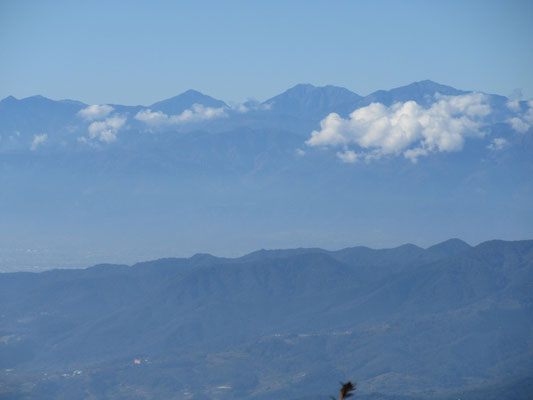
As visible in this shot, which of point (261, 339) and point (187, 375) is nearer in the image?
point (187, 375)

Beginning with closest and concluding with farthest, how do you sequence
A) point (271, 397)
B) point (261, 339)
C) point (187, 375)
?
point (271, 397) < point (187, 375) < point (261, 339)

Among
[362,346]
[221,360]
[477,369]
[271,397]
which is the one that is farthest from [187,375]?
[477,369]

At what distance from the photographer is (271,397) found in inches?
6713

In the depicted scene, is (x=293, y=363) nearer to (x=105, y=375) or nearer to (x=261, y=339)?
(x=261, y=339)

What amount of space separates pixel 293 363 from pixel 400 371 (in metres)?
19.5

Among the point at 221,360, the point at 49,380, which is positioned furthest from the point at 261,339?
the point at 49,380

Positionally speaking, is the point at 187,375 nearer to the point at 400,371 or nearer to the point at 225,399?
the point at 225,399

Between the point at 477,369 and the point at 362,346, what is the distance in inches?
948

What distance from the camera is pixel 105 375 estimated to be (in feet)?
607

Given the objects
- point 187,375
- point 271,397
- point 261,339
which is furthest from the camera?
point 261,339

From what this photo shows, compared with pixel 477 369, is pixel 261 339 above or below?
above

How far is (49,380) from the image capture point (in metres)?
181

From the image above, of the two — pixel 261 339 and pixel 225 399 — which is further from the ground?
pixel 261 339

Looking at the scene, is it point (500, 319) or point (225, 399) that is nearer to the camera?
point (225, 399)
